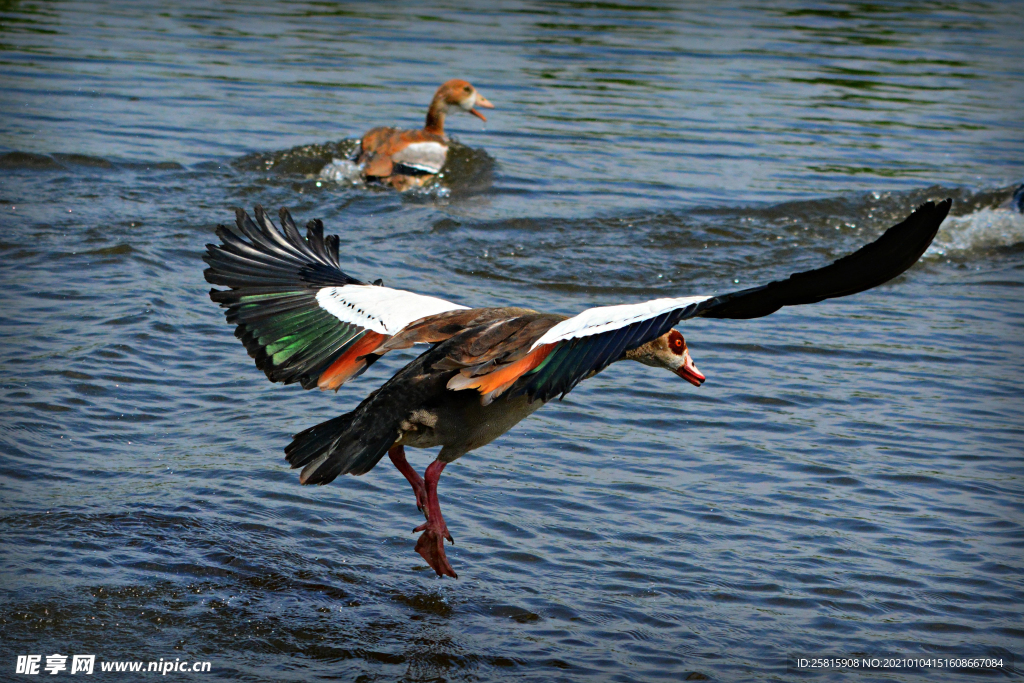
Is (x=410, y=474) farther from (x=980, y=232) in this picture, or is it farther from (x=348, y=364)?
(x=980, y=232)

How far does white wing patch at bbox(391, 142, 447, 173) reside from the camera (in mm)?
11469

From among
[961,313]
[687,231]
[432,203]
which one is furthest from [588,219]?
[961,313]

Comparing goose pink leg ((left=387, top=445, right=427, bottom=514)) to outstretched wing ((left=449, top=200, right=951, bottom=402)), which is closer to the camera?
outstretched wing ((left=449, top=200, right=951, bottom=402))

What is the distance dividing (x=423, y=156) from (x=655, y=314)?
324 inches

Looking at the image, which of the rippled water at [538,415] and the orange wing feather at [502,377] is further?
the rippled water at [538,415]

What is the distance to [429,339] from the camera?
15.4 feet

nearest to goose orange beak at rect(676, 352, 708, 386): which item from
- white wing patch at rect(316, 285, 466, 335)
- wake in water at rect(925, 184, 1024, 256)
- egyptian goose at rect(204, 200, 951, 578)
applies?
egyptian goose at rect(204, 200, 951, 578)

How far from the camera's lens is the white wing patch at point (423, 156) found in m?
11.5

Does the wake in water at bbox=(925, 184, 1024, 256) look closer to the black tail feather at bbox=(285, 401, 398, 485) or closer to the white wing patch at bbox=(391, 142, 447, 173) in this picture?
the white wing patch at bbox=(391, 142, 447, 173)

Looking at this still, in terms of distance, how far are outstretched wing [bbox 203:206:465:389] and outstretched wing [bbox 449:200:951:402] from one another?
2.49 feet

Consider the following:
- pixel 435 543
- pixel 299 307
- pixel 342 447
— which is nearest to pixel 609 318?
pixel 342 447

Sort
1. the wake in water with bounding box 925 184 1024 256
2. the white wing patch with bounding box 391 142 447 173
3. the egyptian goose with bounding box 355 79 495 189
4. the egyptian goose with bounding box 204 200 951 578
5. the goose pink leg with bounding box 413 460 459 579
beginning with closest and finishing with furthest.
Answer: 1. the egyptian goose with bounding box 204 200 951 578
2. the goose pink leg with bounding box 413 460 459 579
3. the wake in water with bounding box 925 184 1024 256
4. the egyptian goose with bounding box 355 79 495 189
5. the white wing patch with bounding box 391 142 447 173

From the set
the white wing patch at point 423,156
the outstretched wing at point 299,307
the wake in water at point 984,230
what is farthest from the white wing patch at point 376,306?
the white wing patch at point 423,156

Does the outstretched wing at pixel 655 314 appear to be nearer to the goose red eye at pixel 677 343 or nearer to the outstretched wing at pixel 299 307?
the outstretched wing at pixel 299 307
